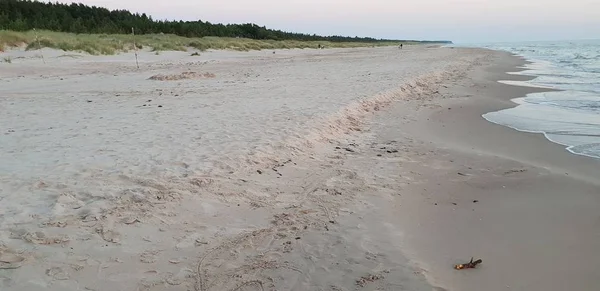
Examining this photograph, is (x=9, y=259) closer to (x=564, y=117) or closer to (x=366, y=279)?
(x=366, y=279)

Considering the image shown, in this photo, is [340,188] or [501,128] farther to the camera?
[501,128]

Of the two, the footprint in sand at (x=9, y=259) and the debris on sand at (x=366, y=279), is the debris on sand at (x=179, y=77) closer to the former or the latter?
the footprint in sand at (x=9, y=259)

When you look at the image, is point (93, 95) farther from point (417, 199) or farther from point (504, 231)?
point (504, 231)

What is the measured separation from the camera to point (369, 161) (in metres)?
5.78

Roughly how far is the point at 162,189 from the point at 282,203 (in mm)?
1115

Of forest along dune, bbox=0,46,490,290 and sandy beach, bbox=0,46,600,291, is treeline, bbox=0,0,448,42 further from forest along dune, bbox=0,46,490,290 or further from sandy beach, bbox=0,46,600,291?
sandy beach, bbox=0,46,600,291

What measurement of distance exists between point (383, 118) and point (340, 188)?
4377 millimetres

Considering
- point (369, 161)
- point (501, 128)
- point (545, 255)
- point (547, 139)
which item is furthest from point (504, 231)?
point (501, 128)

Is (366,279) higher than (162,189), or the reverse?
(162,189)

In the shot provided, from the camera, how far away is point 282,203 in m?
4.20

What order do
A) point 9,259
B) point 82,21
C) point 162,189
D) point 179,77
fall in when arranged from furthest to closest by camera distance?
point 82,21 < point 179,77 < point 162,189 < point 9,259

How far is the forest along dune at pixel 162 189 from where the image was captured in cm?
293

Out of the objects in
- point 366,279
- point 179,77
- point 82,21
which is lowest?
point 366,279

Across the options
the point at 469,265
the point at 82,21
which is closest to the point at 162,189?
the point at 469,265
